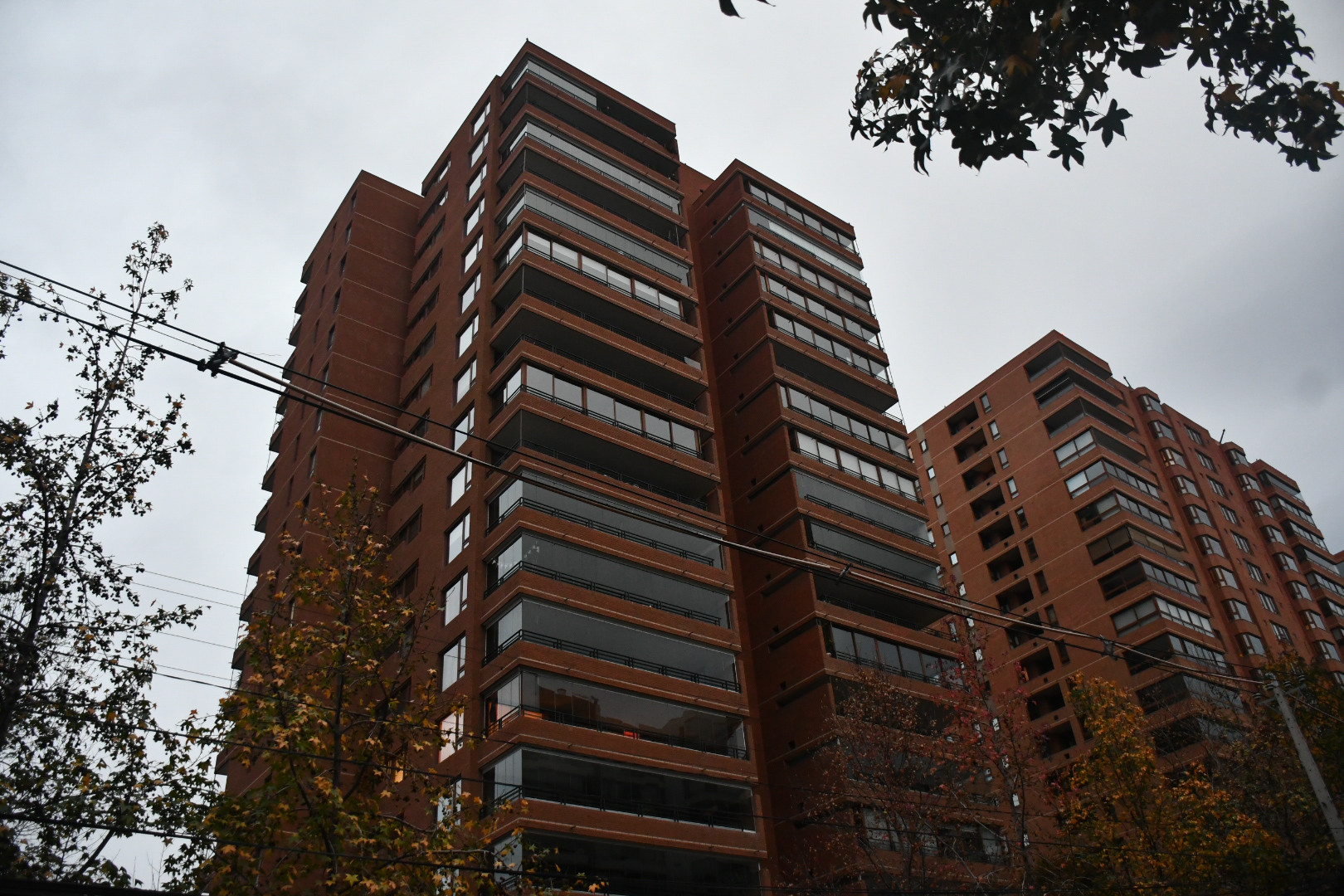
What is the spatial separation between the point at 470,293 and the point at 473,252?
278cm

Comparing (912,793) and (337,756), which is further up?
(912,793)

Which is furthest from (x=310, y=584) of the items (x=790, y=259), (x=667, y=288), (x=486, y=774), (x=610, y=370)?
(x=790, y=259)

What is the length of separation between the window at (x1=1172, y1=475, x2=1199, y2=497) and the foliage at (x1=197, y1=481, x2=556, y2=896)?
66228mm

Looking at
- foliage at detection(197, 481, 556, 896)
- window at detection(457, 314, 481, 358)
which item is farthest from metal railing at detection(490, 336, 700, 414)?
foliage at detection(197, 481, 556, 896)

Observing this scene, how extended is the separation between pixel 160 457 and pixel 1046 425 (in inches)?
2421

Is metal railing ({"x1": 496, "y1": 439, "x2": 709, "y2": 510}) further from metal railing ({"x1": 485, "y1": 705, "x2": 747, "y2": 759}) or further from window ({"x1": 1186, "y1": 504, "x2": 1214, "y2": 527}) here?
window ({"x1": 1186, "y1": 504, "x2": 1214, "y2": 527})

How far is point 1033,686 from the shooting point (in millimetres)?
64125

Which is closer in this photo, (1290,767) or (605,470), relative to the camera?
(1290,767)

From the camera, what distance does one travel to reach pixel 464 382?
4434cm

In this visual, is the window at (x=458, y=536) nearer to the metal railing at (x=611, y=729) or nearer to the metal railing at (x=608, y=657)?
the metal railing at (x=608, y=657)

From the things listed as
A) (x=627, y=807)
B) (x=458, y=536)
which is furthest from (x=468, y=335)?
(x=627, y=807)

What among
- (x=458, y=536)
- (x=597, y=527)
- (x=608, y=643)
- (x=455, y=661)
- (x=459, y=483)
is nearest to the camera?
(x=608, y=643)

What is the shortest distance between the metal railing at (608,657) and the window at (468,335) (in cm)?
1511

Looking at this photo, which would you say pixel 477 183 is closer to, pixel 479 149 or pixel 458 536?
pixel 479 149
